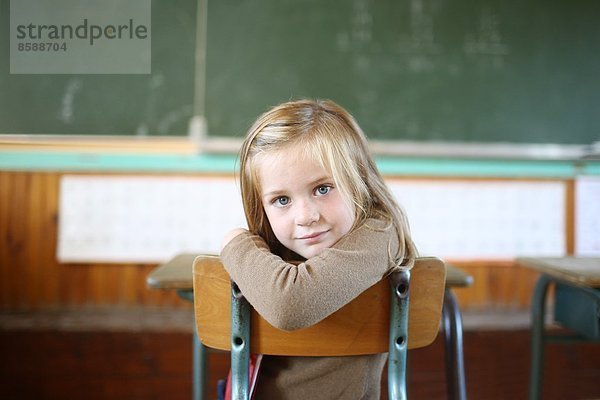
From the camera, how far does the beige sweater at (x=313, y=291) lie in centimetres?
70

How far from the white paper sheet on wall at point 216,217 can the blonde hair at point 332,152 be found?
1296 millimetres

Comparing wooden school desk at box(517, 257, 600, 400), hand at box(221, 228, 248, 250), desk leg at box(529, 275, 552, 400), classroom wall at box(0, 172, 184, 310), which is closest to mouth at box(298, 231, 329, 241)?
hand at box(221, 228, 248, 250)

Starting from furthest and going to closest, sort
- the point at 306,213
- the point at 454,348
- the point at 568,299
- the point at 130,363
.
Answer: the point at 130,363, the point at 568,299, the point at 454,348, the point at 306,213

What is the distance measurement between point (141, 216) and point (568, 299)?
1.63m

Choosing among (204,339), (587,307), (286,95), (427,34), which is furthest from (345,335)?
(427,34)

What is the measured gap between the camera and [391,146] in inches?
88.0

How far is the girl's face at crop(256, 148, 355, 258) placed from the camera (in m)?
0.82

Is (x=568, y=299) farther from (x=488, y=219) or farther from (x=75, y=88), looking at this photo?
(x=75, y=88)

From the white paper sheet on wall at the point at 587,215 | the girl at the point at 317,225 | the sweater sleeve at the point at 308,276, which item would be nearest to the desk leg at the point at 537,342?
the white paper sheet on wall at the point at 587,215

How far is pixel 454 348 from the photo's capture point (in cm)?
132

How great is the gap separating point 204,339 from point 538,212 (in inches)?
77.0

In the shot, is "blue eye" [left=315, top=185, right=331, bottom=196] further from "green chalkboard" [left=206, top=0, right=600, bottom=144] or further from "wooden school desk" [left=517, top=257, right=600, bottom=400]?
"green chalkboard" [left=206, top=0, right=600, bottom=144]

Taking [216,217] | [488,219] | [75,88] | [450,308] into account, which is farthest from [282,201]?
[488,219]

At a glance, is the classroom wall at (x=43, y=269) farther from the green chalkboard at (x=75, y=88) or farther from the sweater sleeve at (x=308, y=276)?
the sweater sleeve at (x=308, y=276)
